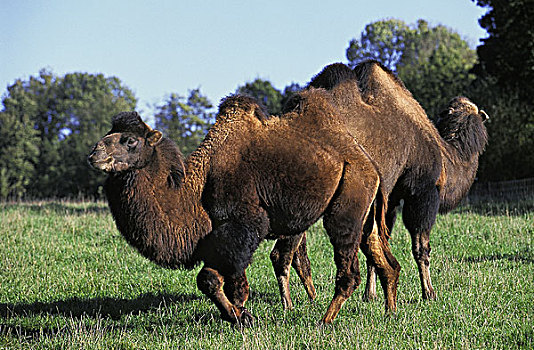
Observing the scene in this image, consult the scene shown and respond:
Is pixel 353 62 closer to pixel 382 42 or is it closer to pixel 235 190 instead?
pixel 382 42

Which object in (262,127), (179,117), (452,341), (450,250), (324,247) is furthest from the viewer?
(179,117)

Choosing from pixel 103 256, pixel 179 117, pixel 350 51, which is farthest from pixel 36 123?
pixel 103 256

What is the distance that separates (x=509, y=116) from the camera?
26484mm

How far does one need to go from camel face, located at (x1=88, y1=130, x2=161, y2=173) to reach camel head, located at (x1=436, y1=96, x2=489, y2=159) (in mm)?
5711

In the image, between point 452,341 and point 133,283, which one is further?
point 133,283

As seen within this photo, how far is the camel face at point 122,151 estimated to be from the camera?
212 inches

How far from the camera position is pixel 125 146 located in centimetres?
561

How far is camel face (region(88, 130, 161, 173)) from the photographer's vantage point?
539 cm

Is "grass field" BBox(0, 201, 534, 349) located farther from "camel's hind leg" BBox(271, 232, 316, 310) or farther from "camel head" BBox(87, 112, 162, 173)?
"camel head" BBox(87, 112, 162, 173)

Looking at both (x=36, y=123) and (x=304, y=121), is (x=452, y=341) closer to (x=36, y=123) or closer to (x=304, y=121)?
(x=304, y=121)

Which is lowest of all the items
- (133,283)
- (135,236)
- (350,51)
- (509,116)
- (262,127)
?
(133,283)

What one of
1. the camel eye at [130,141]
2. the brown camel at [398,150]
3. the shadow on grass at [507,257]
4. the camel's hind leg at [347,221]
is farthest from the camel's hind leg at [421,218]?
the camel eye at [130,141]

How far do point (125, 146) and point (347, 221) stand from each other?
2535 mm

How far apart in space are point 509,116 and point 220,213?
2423cm
